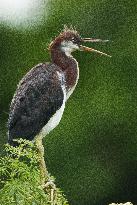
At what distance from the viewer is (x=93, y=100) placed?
37.0ft

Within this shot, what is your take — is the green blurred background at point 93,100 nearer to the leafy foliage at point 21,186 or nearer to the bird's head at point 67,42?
the bird's head at point 67,42

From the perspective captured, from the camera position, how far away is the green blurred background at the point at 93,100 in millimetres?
10500

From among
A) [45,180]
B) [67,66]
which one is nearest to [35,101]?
[67,66]

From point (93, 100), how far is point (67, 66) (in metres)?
6.37

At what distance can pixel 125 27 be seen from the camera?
1195cm

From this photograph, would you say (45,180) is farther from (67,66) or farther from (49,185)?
(67,66)

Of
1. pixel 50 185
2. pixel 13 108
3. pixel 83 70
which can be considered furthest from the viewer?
pixel 83 70

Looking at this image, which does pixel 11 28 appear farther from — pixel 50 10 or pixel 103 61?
pixel 103 61

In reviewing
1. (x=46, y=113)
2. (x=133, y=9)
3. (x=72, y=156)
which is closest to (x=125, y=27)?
(x=133, y=9)

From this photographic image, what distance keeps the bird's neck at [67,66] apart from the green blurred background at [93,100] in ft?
17.0

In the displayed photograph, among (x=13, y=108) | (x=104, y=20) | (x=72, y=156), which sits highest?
(x=104, y=20)

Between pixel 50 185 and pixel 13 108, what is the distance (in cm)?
103

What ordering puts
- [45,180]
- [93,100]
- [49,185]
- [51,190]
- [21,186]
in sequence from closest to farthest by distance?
[21,186] < [51,190] < [49,185] < [45,180] < [93,100]

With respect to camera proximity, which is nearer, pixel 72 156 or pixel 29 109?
pixel 29 109
